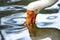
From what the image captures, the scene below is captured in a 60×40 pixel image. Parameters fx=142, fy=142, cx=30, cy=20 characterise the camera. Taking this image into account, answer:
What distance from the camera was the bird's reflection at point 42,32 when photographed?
2.40ft

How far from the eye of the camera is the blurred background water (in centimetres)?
73

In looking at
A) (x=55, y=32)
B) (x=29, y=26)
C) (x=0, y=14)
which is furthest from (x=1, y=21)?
(x=55, y=32)

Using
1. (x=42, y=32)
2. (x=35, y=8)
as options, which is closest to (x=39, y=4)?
(x=35, y=8)

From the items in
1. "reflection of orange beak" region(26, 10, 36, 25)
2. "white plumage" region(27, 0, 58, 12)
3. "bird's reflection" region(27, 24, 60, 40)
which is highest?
"white plumage" region(27, 0, 58, 12)

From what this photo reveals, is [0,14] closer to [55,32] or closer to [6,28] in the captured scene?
[6,28]

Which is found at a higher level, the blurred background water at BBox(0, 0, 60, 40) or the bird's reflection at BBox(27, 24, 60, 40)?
the blurred background water at BBox(0, 0, 60, 40)

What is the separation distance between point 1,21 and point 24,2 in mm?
169

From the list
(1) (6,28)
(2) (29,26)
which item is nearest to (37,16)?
(2) (29,26)

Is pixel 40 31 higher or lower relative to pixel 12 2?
lower

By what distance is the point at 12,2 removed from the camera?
2.69ft

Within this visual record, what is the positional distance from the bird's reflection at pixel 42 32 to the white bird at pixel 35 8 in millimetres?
37

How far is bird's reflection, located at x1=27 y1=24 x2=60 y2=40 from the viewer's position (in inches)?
28.8

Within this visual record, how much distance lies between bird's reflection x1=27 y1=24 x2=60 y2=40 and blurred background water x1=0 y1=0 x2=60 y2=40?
0.02m

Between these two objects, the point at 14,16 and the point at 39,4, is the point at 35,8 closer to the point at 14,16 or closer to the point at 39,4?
the point at 39,4
